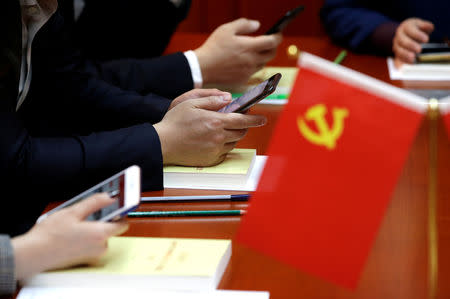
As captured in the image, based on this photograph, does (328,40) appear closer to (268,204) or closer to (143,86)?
(143,86)

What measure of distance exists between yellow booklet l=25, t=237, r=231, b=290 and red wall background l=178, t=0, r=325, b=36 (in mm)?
2506

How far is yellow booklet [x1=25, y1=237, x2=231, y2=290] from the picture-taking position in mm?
852

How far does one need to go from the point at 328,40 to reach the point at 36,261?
1729 millimetres

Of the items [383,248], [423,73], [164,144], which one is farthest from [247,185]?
[423,73]

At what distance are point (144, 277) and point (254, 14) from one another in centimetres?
261

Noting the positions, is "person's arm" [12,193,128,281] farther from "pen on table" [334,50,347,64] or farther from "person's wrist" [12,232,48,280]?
"pen on table" [334,50,347,64]

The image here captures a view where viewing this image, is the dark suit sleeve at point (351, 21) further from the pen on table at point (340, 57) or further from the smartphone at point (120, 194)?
the smartphone at point (120, 194)

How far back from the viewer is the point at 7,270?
0.84 m

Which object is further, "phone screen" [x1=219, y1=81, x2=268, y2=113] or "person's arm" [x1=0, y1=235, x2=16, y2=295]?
"phone screen" [x1=219, y1=81, x2=268, y2=113]

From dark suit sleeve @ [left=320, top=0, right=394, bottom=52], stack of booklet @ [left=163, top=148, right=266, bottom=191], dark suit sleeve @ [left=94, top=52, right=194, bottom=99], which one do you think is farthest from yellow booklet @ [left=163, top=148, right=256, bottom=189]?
dark suit sleeve @ [left=320, top=0, right=394, bottom=52]

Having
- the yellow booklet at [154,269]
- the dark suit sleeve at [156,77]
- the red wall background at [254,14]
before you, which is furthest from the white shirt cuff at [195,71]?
the red wall background at [254,14]

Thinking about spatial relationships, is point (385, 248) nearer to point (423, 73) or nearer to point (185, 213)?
point (185, 213)

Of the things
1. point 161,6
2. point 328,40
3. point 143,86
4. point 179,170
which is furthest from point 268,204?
point 328,40

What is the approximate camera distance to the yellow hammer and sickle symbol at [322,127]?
0.68 meters
